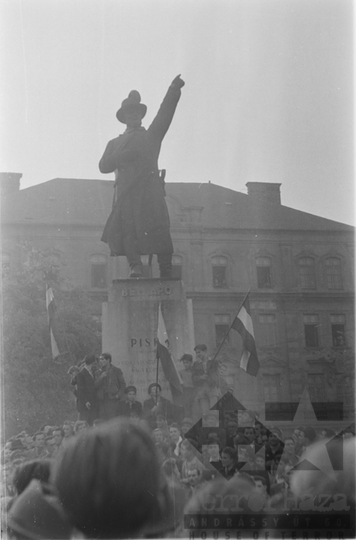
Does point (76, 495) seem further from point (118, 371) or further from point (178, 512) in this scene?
point (118, 371)

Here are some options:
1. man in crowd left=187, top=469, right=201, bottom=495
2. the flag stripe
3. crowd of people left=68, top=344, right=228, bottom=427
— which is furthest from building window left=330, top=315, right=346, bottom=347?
man in crowd left=187, top=469, right=201, bottom=495

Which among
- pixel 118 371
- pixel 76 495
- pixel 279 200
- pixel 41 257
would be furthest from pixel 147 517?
pixel 41 257

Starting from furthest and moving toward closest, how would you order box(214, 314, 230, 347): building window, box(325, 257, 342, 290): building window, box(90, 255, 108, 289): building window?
1. box(90, 255, 108, 289): building window
2. box(325, 257, 342, 290): building window
3. box(214, 314, 230, 347): building window

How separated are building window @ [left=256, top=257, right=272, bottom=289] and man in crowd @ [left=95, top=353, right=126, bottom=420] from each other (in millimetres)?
8370

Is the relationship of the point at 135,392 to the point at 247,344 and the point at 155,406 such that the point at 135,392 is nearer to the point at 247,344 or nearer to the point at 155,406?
the point at 155,406

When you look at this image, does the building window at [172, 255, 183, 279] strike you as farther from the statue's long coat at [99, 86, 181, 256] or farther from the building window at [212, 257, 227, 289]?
the statue's long coat at [99, 86, 181, 256]

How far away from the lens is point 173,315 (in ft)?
26.3

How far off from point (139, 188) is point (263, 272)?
7847 mm

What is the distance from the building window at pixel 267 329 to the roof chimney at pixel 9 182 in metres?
5.91

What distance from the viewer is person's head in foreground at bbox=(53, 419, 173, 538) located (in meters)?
2.60

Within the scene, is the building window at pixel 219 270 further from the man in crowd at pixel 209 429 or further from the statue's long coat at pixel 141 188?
the man in crowd at pixel 209 429

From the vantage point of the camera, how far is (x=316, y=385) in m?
13.2

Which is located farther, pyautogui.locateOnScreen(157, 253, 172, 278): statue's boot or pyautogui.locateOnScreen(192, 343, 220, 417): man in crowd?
pyautogui.locateOnScreen(157, 253, 172, 278): statue's boot

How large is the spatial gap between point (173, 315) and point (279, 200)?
540 centimetres
